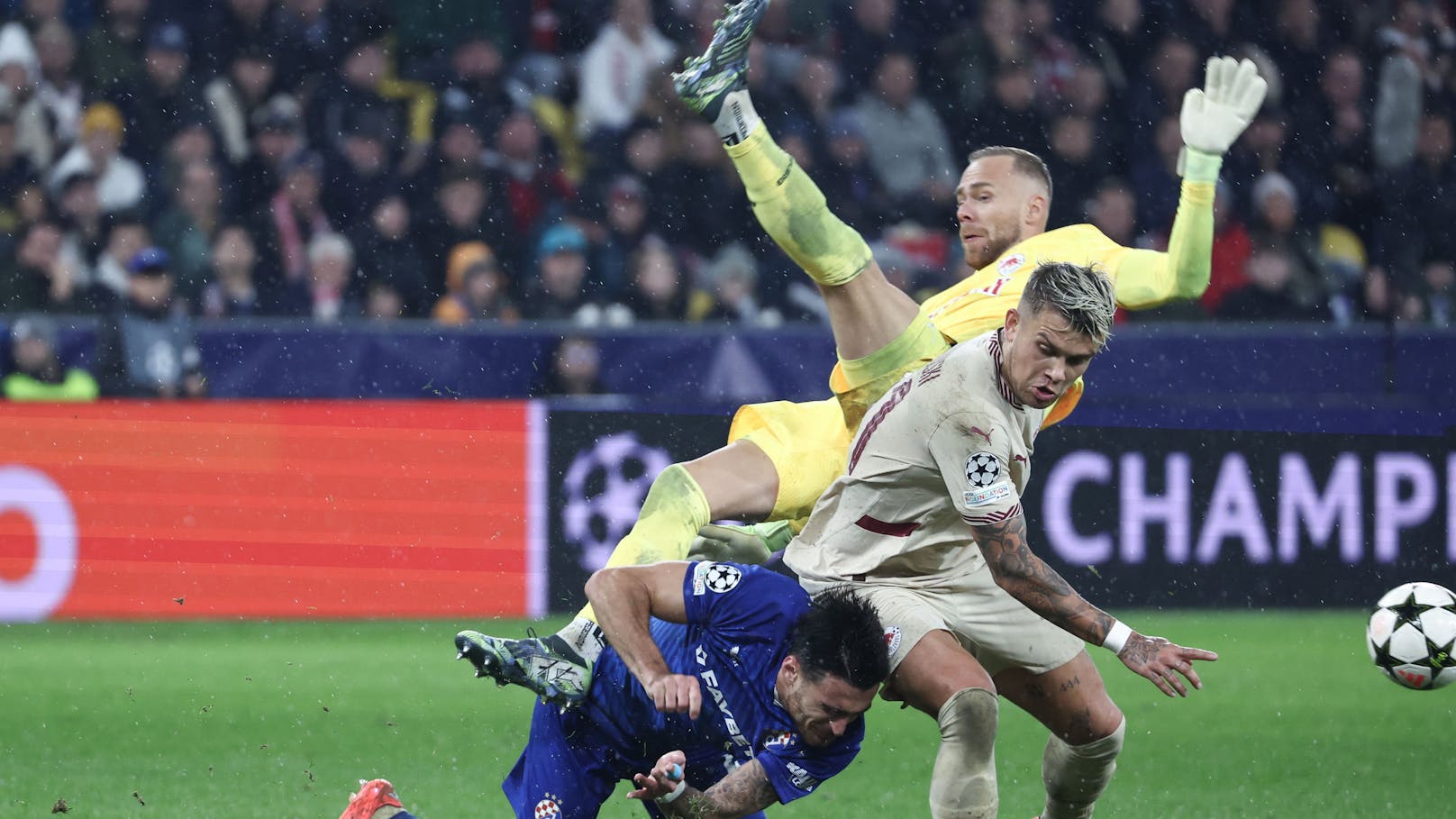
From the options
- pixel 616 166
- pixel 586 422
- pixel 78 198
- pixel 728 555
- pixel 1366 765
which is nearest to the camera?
pixel 728 555

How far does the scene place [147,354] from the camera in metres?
11.3

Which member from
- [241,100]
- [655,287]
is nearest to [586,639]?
[655,287]

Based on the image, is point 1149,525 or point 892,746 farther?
point 1149,525

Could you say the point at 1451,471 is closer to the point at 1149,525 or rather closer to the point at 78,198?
the point at 1149,525

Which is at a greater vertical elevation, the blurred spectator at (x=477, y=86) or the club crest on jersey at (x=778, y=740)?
the blurred spectator at (x=477, y=86)

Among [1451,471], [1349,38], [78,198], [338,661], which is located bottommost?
[338,661]

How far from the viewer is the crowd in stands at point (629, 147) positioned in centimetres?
1266

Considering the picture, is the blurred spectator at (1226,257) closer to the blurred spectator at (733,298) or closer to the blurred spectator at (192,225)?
the blurred spectator at (733,298)

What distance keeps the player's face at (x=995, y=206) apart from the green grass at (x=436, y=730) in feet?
6.11

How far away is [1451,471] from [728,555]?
6101 millimetres

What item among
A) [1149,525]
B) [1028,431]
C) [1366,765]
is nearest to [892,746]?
[1366,765]

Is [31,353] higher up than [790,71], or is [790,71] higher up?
[790,71]

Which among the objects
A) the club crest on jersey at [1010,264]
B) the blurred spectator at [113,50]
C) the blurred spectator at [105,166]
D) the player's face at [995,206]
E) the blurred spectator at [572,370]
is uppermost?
the blurred spectator at [113,50]

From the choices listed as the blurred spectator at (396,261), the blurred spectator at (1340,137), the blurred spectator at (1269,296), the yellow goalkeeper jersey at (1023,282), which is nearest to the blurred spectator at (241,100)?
the blurred spectator at (396,261)
